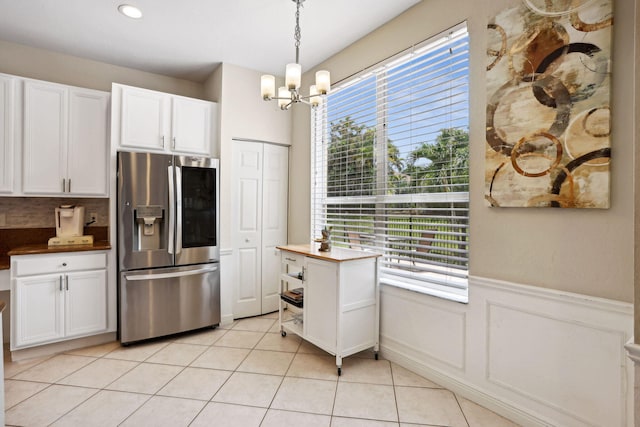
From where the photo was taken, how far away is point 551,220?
1.82 meters

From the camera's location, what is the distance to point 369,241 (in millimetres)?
3006

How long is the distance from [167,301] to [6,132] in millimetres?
2022

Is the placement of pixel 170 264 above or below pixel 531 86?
below

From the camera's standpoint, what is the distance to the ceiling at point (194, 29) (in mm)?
2527

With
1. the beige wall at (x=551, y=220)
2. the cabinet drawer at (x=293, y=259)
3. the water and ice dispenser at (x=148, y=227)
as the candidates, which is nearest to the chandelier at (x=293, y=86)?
the beige wall at (x=551, y=220)

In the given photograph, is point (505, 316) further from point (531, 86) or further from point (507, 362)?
point (531, 86)

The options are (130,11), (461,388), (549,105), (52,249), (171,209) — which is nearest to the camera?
(549,105)

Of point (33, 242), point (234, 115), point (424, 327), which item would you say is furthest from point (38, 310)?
point (424, 327)

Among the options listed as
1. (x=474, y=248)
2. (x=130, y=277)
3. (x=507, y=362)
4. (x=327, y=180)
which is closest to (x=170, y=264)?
(x=130, y=277)

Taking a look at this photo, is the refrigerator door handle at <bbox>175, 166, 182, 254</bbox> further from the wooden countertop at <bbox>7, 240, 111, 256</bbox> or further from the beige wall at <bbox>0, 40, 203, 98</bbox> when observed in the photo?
the beige wall at <bbox>0, 40, 203, 98</bbox>

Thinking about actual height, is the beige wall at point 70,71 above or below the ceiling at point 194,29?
below

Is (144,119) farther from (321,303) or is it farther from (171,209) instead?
(321,303)

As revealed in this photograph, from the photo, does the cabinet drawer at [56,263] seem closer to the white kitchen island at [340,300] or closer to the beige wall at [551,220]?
the white kitchen island at [340,300]

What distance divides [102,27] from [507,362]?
4083 millimetres
